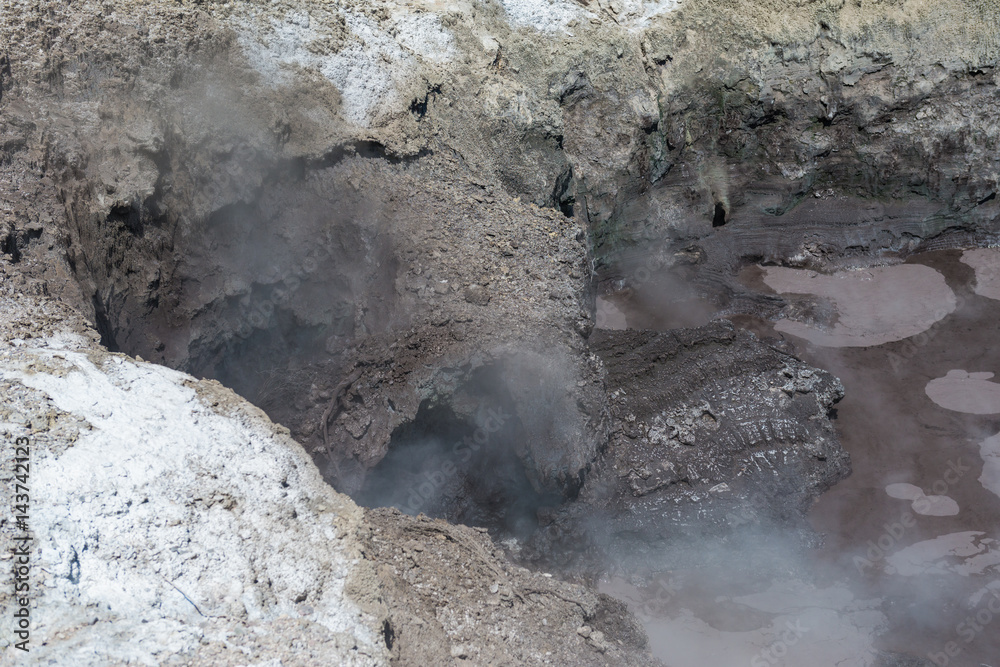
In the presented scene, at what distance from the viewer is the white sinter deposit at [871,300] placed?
817 centimetres

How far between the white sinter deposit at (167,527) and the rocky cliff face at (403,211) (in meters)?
1.32

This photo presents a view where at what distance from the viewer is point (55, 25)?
5.49 metres

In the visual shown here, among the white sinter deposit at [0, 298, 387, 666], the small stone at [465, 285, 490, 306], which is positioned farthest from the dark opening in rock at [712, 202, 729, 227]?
the white sinter deposit at [0, 298, 387, 666]

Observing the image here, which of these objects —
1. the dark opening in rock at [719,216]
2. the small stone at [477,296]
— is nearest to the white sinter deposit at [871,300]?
the dark opening in rock at [719,216]

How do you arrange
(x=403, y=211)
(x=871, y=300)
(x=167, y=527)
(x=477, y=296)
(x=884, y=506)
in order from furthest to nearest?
(x=871, y=300) < (x=884, y=506) < (x=403, y=211) < (x=477, y=296) < (x=167, y=527)

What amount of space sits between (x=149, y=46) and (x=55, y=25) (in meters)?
0.62

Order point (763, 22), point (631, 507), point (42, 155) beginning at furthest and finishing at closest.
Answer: point (763, 22)
point (631, 507)
point (42, 155)

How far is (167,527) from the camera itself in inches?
129

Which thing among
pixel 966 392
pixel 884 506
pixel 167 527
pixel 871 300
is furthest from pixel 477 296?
pixel 966 392

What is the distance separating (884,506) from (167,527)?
5.94m

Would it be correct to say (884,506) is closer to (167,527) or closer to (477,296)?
(477,296)

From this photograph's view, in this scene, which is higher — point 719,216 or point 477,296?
point 477,296

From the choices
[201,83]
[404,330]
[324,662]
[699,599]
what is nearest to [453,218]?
[404,330]

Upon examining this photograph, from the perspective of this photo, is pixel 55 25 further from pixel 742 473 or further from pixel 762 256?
pixel 762 256
